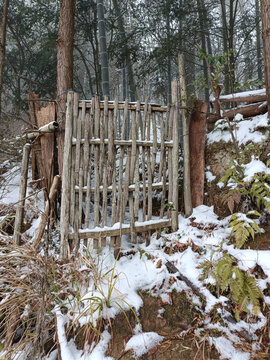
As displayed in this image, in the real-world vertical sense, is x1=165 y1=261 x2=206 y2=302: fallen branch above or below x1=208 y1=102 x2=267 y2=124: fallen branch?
below

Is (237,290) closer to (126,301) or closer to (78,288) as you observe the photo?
(126,301)

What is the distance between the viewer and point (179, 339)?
5.70ft

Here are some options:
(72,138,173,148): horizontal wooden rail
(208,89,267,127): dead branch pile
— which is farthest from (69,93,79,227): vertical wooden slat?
(208,89,267,127): dead branch pile

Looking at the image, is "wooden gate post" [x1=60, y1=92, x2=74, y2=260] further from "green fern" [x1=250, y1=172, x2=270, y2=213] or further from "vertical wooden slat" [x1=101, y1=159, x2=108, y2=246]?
"green fern" [x1=250, y1=172, x2=270, y2=213]

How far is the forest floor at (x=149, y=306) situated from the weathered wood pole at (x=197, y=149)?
80 centimetres

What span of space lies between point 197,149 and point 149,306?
2254mm

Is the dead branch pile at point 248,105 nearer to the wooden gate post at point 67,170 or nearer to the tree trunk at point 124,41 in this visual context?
the wooden gate post at point 67,170

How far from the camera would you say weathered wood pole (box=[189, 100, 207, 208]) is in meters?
3.26

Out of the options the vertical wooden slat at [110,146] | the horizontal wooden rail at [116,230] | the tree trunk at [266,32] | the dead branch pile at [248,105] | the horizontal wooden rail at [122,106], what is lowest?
the horizontal wooden rail at [116,230]

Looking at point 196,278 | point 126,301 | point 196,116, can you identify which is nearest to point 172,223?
point 196,278

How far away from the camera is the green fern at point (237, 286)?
68.9 inches

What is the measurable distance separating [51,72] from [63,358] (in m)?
7.25

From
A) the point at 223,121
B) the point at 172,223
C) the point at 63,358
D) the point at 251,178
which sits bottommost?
the point at 63,358

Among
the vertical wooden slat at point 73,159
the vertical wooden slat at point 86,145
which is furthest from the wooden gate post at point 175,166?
the vertical wooden slat at point 73,159
